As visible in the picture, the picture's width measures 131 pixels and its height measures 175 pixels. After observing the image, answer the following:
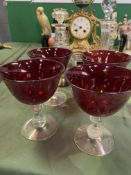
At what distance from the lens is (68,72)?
1.46 ft

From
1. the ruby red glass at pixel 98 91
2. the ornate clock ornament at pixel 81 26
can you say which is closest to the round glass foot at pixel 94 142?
the ruby red glass at pixel 98 91

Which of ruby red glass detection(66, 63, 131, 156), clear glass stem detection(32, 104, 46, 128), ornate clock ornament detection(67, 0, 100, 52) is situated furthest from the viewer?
ornate clock ornament detection(67, 0, 100, 52)

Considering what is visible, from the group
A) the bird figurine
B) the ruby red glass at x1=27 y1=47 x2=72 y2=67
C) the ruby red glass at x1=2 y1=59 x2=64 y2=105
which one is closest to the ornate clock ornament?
the bird figurine

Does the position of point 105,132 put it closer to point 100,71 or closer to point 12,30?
point 100,71

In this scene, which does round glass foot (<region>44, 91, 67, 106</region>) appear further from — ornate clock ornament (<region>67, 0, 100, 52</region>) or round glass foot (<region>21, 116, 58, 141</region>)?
ornate clock ornament (<region>67, 0, 100, 52</region>)

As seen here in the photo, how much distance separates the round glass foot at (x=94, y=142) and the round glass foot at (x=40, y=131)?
2.4 inches

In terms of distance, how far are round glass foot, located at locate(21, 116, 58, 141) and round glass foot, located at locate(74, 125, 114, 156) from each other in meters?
0.06

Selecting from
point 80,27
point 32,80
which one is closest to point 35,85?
point 32,80

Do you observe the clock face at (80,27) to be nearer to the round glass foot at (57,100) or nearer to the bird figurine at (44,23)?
the bird figurine at (44,23)

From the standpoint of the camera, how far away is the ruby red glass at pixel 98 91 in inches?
15.6

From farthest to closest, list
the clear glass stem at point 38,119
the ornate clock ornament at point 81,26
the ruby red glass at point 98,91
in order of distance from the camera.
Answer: the ornate clock ornament at point 81,26, the clear glass stem at point 38,119, the ruby red glass at point 98,91

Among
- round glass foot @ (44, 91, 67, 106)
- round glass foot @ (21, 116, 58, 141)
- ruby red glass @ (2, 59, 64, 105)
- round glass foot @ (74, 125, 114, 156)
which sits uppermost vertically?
ruby red glass @ (2, 59, 64, 105)

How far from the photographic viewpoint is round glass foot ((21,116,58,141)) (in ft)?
1.56

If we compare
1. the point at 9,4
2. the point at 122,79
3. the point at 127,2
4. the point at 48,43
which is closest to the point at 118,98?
the point at 122,79
